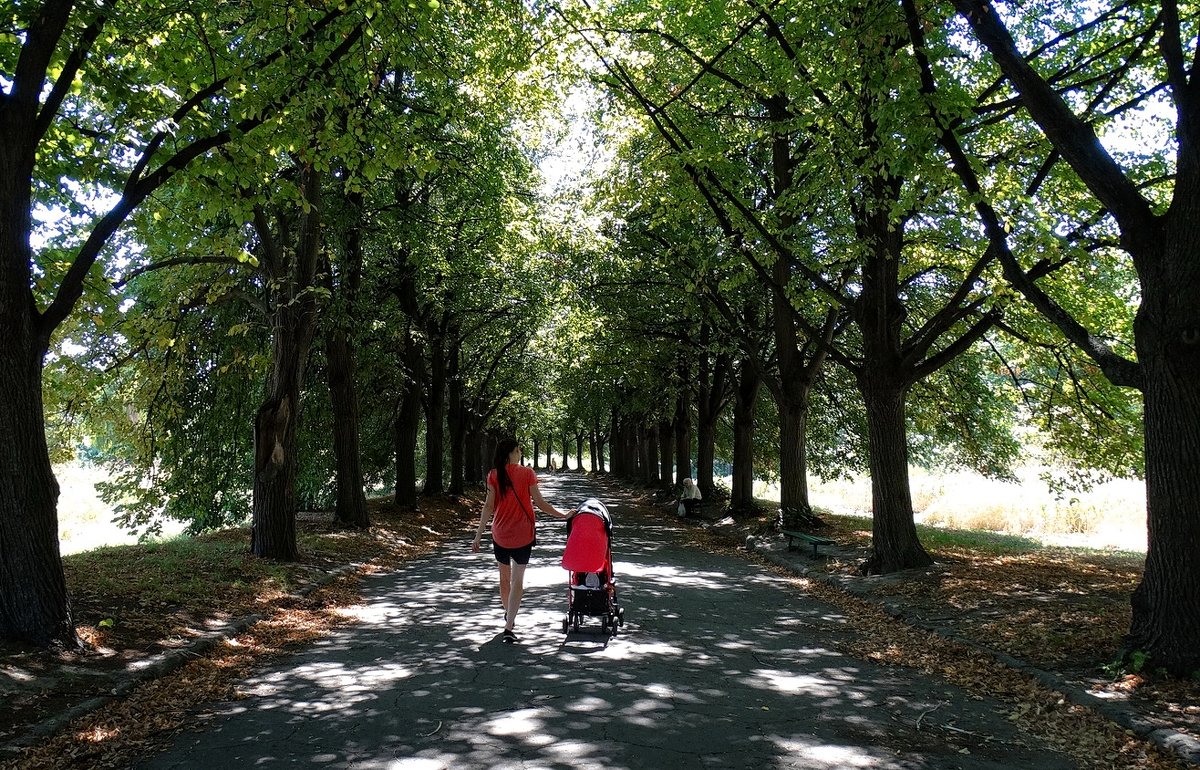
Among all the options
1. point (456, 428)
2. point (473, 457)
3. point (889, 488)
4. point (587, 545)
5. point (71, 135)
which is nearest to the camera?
point (587, 545)

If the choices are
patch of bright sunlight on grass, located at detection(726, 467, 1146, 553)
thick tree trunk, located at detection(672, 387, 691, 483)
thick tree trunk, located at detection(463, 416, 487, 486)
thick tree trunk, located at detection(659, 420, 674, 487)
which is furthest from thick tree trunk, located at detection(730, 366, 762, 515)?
thick tree trunk, located at detection(463, 416, 487, 486)

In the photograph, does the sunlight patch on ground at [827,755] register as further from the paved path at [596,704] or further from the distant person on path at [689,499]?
the distant person on path at [689,499]

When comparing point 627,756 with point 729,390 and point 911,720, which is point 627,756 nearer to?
point 911,720

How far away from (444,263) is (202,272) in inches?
227

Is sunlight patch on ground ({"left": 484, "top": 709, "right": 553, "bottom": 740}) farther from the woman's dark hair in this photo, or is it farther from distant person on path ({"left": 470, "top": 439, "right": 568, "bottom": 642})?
the woman's dark hair

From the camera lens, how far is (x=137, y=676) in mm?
6270

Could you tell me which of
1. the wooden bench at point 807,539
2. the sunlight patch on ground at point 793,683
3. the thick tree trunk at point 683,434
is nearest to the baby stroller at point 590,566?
the sunlight patch on ground at point 793,683

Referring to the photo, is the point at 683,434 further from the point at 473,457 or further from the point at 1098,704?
the point at 1098,704

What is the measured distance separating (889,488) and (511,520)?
278 inches

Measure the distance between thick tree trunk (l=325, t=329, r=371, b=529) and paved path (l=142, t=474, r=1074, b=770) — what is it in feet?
26.4

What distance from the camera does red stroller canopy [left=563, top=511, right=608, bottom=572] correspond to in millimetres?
7938

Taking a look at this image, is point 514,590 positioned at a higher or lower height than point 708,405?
lower

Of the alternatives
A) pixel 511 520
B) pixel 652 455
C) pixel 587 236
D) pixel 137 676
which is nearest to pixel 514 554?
pixel 511 520

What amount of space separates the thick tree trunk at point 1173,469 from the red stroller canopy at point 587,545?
15.5 ft
